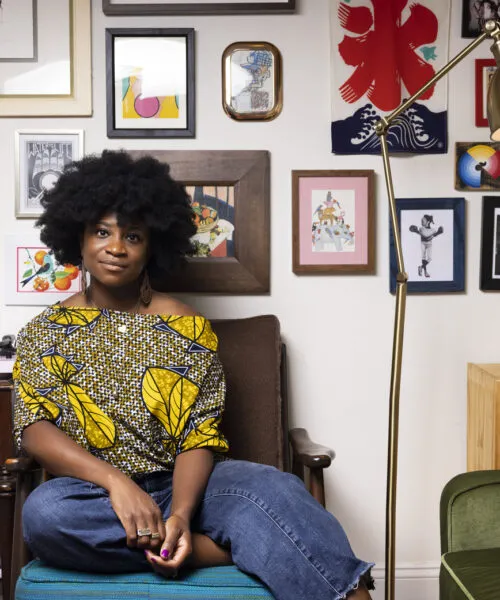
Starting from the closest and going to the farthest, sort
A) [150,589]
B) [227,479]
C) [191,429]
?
[150,589] → [227,479] → [191,429]

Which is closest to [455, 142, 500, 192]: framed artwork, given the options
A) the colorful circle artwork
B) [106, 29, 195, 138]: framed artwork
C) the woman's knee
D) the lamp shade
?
the colorful circle artwork

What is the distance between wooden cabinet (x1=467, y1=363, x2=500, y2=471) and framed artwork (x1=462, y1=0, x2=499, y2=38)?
1.11 metres

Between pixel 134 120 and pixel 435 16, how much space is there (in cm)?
103

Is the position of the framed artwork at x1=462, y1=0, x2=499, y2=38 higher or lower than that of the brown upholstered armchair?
higher

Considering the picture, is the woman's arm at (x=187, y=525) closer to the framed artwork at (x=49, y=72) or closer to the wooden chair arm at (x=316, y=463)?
the wooden chair arm at (x=316, y=463)

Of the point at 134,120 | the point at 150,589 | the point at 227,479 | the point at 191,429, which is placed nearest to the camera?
the point at 150,589

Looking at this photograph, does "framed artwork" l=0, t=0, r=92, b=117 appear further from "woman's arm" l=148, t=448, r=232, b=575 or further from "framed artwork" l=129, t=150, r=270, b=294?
"woman's arm" l=148, t=448, r=232, b=575

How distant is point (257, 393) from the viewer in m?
2.15

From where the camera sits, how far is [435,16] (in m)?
2.33

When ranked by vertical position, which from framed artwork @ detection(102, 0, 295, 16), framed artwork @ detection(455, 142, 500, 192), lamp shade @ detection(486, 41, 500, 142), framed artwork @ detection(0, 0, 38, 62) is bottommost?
framed artwork @ detection(455, 142, 500, 192)

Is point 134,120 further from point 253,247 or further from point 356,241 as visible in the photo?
point 356,241

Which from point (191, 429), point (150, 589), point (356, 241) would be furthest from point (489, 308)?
point (150, 589)

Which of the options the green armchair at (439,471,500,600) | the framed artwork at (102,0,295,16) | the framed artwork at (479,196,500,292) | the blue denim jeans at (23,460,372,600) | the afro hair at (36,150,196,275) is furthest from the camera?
the framed artwork at (479,196,500,292)

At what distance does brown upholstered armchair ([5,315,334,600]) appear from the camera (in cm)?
211
